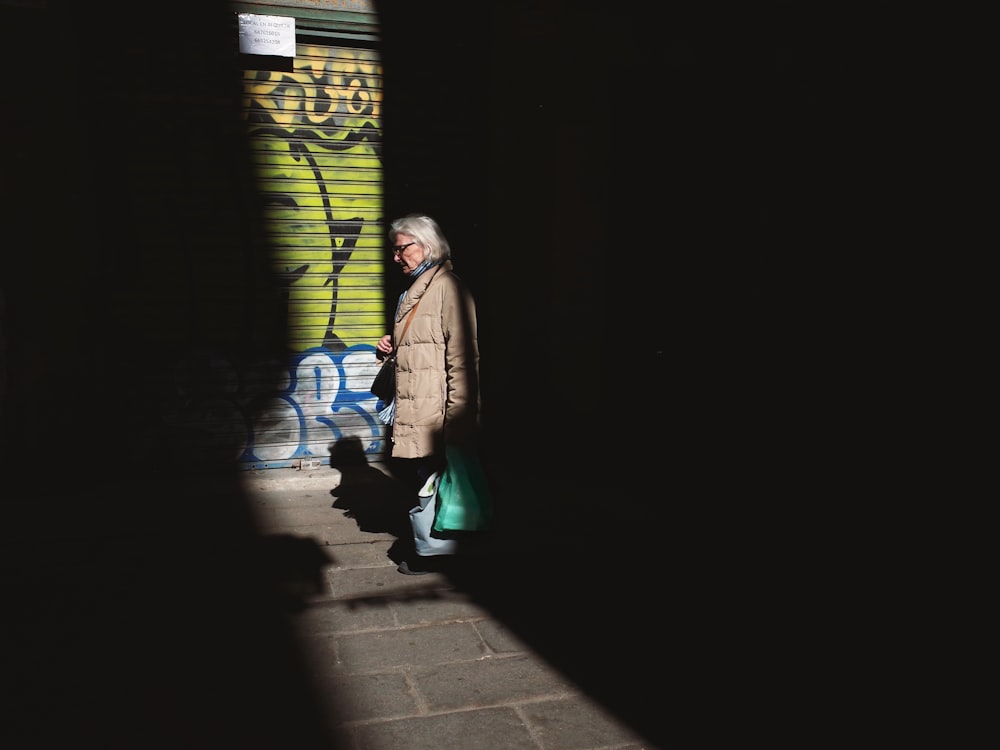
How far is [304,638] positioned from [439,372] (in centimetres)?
123

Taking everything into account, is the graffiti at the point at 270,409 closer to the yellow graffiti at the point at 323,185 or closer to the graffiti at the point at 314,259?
the graffiti at the point at 314,259

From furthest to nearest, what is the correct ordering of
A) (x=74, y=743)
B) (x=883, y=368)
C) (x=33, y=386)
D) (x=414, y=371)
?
1. (x=33, y=386)
2. (x=883, y=368)
3. (x=414, y=371)
4. (x=74, y=743)

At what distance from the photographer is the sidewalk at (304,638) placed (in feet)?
8.66

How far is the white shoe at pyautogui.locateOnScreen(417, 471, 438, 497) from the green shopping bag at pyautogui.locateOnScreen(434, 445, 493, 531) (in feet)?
0.21

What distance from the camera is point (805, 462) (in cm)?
512

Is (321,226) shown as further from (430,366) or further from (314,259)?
(430,366)

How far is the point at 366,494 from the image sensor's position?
17.2 ft

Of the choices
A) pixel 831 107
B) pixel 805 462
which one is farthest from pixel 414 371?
pixel 831 107

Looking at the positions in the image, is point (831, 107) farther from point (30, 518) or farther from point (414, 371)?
point (30, 518)

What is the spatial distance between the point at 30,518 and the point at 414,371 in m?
2.63

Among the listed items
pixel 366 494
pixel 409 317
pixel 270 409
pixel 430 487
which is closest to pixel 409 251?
pixel 409 317

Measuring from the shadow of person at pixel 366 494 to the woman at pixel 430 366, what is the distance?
85 cm

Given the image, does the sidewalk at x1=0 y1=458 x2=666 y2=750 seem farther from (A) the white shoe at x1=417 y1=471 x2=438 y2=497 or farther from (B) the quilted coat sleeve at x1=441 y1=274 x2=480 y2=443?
(B) the quilted coat sleeve at x1=441 y1=274 x2=480 y2=443

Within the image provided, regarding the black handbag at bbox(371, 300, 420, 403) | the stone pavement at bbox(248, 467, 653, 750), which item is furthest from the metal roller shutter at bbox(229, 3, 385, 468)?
the black handbag at bbox(371, 300, 420, 403)
